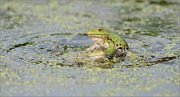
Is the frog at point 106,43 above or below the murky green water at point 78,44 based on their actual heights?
above

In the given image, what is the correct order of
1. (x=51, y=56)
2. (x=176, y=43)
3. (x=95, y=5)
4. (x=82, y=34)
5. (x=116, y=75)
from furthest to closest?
(x=95, y=5), (x=82, y=34), (x=176, y=43), (x=51, y=56), (x=116, y=75)

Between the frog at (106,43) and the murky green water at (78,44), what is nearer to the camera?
the murky green water at (78,44)

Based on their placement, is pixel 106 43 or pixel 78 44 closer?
pixel 106 43

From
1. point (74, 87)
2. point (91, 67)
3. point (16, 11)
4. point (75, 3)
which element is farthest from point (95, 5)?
point (74, 87)

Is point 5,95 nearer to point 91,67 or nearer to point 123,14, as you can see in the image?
point 91,67

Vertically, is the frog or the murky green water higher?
the frog

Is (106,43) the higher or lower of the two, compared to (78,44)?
higher

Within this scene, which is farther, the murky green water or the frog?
the frog

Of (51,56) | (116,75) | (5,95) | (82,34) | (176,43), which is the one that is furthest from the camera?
(82,34)
